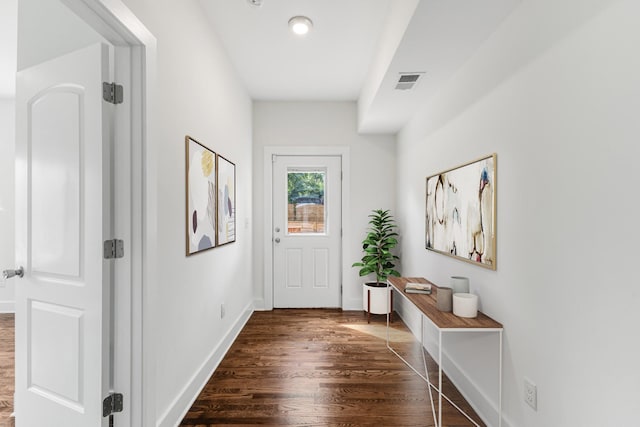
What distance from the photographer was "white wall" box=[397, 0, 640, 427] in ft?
3.44

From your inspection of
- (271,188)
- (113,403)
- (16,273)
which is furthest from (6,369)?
(271,188)

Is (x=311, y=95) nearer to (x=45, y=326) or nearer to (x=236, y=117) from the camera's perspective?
(x=236, y=117)

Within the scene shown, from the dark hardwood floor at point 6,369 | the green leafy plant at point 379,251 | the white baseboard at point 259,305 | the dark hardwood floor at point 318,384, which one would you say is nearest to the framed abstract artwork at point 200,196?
the dark hardwood floor at point 318,384

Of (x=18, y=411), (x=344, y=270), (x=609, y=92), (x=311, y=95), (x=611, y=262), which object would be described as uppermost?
(x=311, y=95)

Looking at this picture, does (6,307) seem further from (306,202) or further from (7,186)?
(306,202)

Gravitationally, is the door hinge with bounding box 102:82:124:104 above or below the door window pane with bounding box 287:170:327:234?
above

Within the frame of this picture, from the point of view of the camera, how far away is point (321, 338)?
3.11m

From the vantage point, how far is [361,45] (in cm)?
272

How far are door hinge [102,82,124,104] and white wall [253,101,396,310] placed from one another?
2.57 metres

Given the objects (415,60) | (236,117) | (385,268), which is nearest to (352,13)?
(415,60)

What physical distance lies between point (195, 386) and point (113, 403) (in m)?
0.69

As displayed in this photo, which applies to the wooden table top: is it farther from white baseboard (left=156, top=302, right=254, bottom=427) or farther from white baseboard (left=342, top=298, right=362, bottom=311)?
white baseboard (left=342, top=298, right=362, bottom=311)

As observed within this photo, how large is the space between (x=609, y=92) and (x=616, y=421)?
3.63 feet

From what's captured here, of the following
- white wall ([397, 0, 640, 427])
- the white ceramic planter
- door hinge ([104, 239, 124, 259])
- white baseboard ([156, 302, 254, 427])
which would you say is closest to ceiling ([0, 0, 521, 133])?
white wall ([397, 0, 640, 427])
